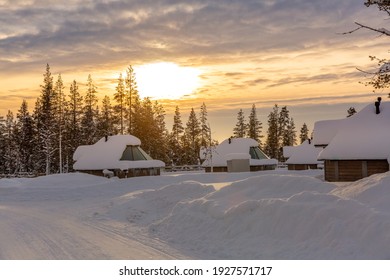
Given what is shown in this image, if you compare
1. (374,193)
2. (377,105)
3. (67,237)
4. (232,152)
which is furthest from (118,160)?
(374,193)

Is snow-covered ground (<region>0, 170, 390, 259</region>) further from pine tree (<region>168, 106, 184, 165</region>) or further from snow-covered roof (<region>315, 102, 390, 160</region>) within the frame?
pine tree (<region>168, 106, 184, 165</region>)

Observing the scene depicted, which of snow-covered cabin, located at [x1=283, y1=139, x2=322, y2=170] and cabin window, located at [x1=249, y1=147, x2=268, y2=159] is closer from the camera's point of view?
cabin window, located at [x1=249, y1=147, x2=268, y2=159]

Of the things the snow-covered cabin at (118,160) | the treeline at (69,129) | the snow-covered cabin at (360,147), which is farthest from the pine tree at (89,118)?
the snow-covered cabin at (360,147)

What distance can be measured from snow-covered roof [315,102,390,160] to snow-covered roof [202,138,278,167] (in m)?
24.5

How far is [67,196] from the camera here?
1101 inches

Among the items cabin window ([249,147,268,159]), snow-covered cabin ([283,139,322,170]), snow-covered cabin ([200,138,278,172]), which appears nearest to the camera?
snow-covered cabin ([200,138,278,172])

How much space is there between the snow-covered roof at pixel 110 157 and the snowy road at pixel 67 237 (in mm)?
18842

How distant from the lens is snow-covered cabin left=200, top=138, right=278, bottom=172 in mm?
55594

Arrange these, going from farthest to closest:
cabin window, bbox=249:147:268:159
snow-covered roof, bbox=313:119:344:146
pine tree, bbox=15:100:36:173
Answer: pine tree, bbox=15:100:36:173 < cabin window, bbox=249:147:268:159 < snow-covered roof, bbox=313:119:344:146

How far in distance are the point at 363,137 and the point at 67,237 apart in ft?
72.1

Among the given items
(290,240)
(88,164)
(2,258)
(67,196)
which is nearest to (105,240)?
(2,258)

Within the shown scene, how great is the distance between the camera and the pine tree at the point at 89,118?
65.9 metres

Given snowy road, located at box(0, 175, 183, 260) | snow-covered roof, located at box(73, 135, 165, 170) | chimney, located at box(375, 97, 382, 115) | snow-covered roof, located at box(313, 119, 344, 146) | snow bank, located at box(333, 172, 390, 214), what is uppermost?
chimney, located at box(375, 97, 382, 115)

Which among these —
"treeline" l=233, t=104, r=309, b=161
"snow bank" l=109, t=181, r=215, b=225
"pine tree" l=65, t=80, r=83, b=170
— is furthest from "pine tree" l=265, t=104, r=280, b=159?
"snow bank" l=109, t=181, r=215, b=225
